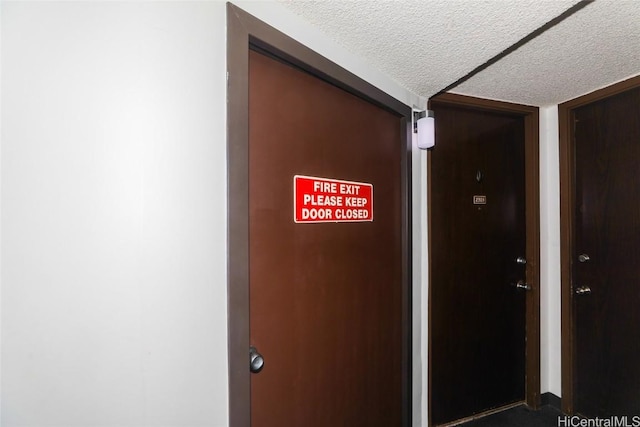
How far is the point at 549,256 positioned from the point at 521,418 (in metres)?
1.10

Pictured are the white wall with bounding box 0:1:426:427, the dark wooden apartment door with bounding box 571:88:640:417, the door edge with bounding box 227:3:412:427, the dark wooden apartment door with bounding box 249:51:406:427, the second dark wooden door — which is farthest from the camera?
the second dark wooden door

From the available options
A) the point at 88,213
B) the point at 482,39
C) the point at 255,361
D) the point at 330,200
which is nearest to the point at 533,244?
the point at 482,39

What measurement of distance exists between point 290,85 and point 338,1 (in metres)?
0.30

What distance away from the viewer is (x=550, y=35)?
46.4 inches

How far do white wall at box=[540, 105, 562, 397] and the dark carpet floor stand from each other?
5.4 inches

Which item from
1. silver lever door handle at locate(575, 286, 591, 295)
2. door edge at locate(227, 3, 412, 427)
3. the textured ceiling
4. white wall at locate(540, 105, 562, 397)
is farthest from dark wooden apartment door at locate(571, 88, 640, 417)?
door edge at locate(227, 3, 412, 427)

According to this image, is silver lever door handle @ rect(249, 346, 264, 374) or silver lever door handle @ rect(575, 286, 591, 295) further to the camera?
silver lever door handle @ rect(575, 286, 591, 295)

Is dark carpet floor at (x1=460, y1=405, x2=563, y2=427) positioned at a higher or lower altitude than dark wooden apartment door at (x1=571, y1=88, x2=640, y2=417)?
lower

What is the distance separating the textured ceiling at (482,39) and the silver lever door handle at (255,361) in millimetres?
1157

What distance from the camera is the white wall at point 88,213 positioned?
680 mm

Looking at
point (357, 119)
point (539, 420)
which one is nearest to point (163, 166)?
point (357, 119)

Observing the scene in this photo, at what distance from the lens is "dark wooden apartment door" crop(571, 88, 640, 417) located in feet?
5.36

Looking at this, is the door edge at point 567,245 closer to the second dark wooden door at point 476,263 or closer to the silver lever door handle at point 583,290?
the silver lever door handle at point 583,290

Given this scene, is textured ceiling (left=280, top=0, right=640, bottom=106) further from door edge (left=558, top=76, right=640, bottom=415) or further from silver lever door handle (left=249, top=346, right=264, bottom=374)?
silver lever door handle (left=249, top=346, right=264, bottom=374)
